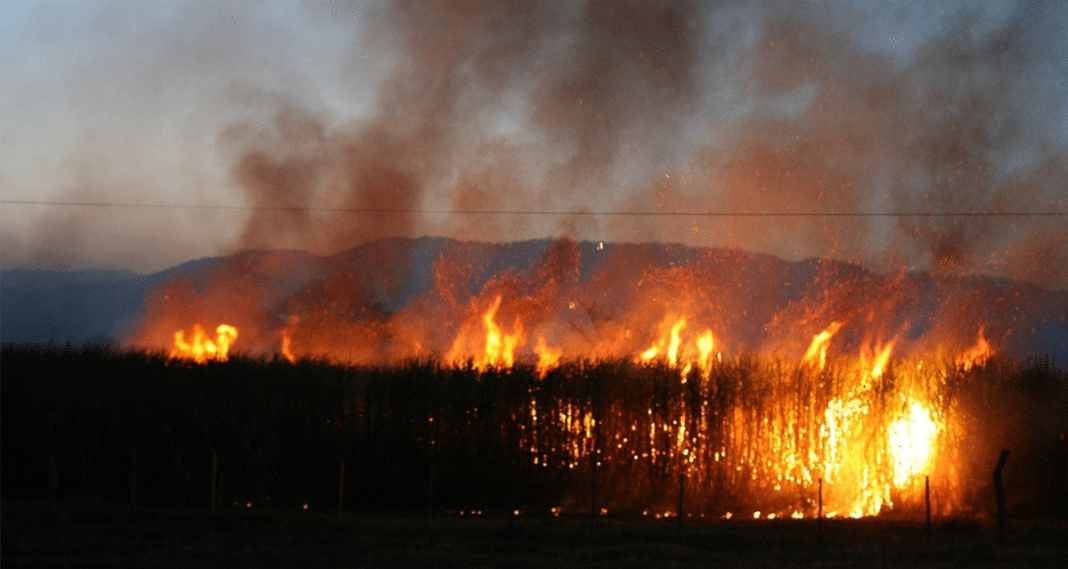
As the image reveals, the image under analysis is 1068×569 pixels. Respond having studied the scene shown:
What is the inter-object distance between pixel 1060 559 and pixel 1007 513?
5.70 m

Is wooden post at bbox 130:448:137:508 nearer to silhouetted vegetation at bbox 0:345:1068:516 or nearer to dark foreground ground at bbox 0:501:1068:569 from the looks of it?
silhouetted vegetation at bbox 0:345:1068:516

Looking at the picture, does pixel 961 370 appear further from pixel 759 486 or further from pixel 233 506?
pixel 233 506

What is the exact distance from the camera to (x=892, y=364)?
22047mm

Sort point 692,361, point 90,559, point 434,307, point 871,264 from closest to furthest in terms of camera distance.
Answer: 1. point 90,559
2. point 692,361
3. point 871,264
4. point 434,307

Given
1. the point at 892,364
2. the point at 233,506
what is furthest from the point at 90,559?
the point at 892,364

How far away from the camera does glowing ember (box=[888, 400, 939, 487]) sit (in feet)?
68.7

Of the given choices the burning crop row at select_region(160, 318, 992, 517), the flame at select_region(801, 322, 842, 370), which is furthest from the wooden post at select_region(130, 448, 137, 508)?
the flame at select_region(801, 322, 842, 370)

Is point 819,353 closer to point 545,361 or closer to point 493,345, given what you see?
point 545,361

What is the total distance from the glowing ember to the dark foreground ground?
2556 mm

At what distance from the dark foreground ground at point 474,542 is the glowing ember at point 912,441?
8.38ft

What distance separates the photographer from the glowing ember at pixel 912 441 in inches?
825

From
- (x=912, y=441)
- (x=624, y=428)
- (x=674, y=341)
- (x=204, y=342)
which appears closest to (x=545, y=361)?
(x=624, y=428)

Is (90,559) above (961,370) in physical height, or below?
below

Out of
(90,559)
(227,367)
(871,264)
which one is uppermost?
(871,264)
